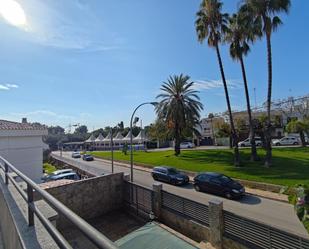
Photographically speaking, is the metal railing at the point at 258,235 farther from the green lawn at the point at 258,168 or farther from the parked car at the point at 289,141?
the parked car at the point at 289,141

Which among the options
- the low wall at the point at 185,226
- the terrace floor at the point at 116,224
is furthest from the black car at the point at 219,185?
Answer: the terrace floor at the point at 116,224

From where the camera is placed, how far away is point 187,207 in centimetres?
1330

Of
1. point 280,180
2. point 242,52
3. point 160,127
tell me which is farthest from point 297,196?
point 160,127

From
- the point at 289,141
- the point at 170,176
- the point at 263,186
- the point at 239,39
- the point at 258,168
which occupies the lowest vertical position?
the point at 263,186

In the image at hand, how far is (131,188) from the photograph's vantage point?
1834 centimetres

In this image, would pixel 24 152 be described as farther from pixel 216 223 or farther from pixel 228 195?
pixel 216 223

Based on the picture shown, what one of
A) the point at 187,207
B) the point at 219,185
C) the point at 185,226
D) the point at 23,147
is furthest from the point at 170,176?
the point at 23,147

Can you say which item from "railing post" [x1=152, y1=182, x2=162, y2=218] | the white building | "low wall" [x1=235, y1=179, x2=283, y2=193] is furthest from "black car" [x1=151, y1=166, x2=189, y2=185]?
the white building

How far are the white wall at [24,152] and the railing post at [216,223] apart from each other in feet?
53.6

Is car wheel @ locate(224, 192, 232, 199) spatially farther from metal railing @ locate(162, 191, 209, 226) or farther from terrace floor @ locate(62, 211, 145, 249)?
terrace floor @ locate(62, 211, 145, 249)

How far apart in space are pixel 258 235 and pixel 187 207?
14.3 feet

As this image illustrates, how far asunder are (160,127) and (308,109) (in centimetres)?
3498

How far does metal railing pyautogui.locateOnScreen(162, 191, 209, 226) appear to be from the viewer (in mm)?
12250

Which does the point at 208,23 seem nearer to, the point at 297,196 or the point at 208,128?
the point at 297,196
